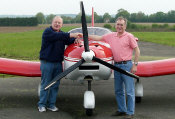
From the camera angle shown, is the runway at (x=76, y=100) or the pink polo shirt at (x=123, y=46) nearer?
the pink polo shirt at (x=123, y=46)

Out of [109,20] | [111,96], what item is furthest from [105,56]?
[109,20]

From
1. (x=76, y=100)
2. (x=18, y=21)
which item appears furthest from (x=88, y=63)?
(x=18, y=21)

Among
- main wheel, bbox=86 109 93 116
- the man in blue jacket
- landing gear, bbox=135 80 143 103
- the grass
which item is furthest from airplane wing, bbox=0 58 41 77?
the grass

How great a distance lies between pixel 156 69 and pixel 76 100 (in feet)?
7.00

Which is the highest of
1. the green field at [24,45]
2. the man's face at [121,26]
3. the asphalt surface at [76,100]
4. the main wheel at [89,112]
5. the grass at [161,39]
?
the man's face at [121,26]

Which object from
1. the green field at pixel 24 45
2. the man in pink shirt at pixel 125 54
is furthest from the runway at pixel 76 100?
the green field at pixel 24 45

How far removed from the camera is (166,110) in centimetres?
645

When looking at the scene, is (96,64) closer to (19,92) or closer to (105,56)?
(105,56)

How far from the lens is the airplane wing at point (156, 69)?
711 centimetres

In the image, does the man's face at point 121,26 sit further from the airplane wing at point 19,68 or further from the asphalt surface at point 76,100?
the airplane wing at point 19,68

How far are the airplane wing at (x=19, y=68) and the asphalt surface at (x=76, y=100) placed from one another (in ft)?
2.20

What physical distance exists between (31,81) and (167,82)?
15.0ft

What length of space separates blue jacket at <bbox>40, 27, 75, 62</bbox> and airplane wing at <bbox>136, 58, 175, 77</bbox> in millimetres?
2113

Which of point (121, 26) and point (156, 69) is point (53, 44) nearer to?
point (121, 26)
